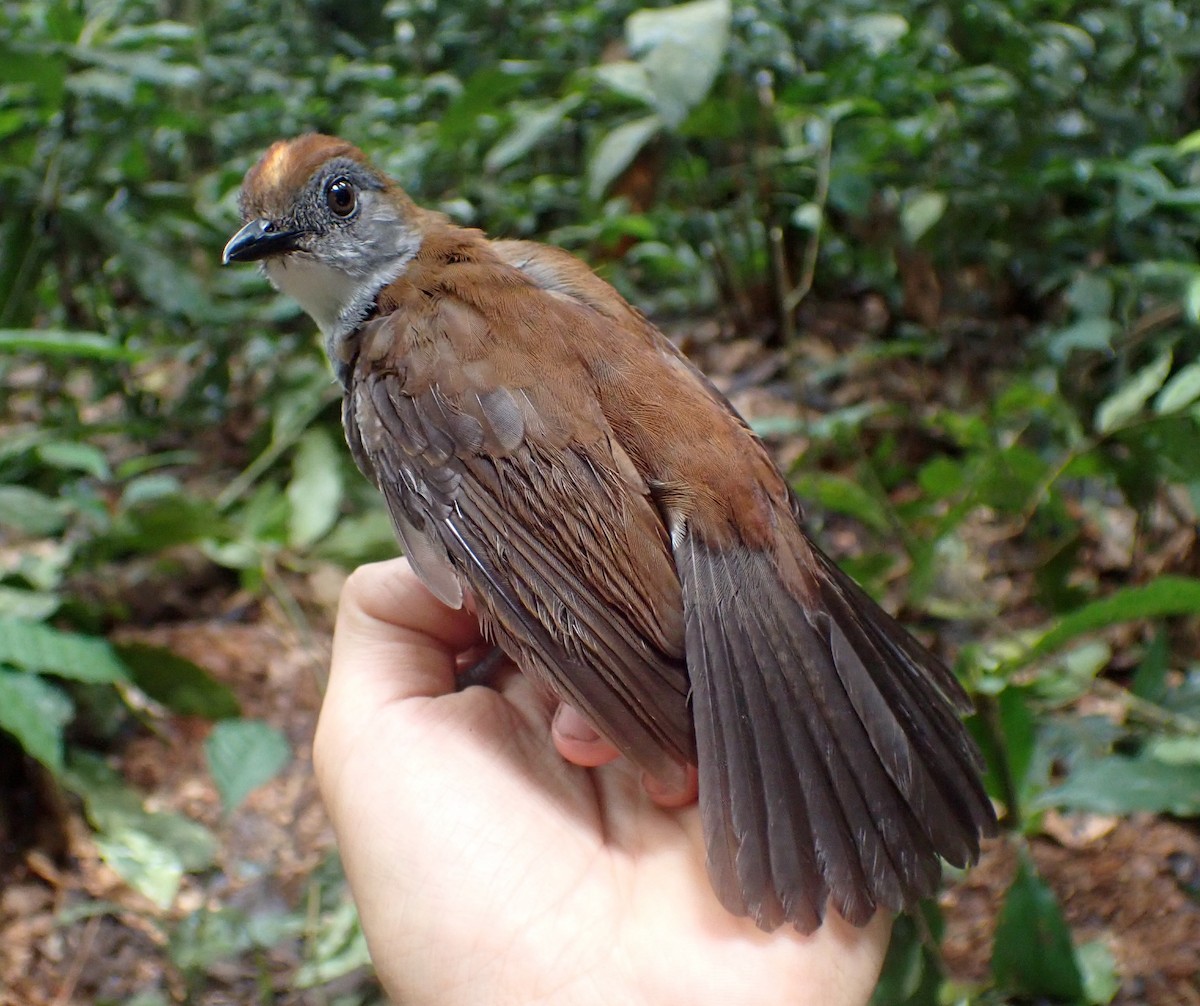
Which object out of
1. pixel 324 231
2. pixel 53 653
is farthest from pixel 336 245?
pixel 53 653

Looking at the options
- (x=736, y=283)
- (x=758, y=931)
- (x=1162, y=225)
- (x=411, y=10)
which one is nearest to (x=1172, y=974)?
(x=758, y=931)

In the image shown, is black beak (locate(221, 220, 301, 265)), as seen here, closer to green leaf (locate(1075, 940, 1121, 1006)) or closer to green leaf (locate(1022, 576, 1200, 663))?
green leaf (locate(1022, 576, 1200, 663))

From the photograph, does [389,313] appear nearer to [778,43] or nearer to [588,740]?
[588,740]

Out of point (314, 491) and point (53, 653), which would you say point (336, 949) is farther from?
point (314, 491)

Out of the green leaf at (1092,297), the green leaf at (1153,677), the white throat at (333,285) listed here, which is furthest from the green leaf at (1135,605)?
the white throat at (333,285)

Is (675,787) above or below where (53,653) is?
above

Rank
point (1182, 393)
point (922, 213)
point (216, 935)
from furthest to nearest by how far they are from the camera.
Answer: point (922, 213), point (216, 935), point (1182, 393)

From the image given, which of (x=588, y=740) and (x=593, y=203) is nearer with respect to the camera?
(x=588, y=740)
